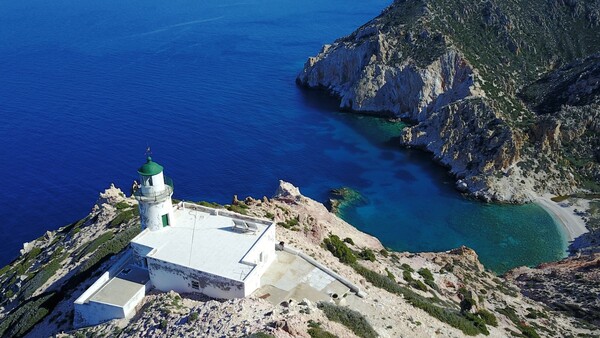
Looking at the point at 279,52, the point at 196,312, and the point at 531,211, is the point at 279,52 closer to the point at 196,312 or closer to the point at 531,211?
the point at 531,211

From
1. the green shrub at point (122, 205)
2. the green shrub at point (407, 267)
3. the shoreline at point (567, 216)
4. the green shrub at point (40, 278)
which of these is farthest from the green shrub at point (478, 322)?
the green shrub at point (122, 205)

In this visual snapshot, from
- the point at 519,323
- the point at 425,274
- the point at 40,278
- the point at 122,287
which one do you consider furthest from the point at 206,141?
the point at 519,323

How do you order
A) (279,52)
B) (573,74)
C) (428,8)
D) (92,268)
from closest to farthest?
(92,268) < (573,74) < (428,8) < (279,52)

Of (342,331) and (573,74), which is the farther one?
(573,74)

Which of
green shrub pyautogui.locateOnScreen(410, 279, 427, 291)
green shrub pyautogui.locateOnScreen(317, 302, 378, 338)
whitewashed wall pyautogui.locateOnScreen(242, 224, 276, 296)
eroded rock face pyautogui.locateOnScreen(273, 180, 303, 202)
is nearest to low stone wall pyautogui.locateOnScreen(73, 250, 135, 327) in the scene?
whitewashed wall pyautogui.locateOnScreen(242, 224, 276, 296)

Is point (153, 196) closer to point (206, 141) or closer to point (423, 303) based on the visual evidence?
point (423, 303)

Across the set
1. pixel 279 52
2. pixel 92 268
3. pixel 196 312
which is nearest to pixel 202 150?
pixel 92 268

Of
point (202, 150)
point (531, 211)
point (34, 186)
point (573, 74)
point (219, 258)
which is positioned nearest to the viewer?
point (219, 258)
